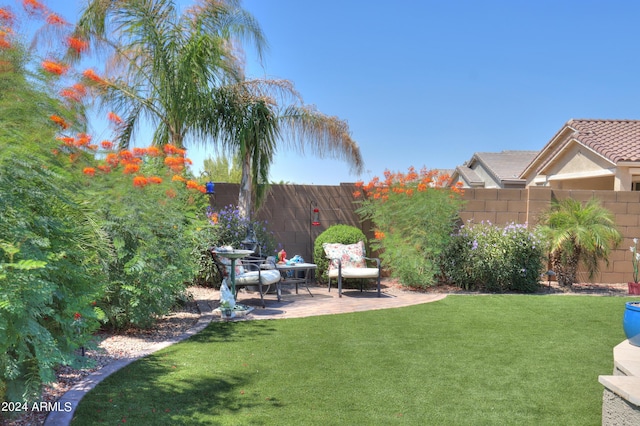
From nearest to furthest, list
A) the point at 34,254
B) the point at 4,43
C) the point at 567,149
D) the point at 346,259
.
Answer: the point at 34,254
the point at 4,43
the point at 346,259
the point at 567,149

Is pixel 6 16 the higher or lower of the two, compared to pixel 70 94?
higher

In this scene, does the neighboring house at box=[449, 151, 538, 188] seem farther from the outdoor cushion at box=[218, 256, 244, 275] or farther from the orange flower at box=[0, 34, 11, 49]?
the orange flower at box=[0, 34, 11, 49]

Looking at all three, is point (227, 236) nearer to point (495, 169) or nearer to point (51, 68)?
point (51, 68)

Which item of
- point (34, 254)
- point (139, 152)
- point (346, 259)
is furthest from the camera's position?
point (346, 259)

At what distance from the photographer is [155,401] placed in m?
3.81

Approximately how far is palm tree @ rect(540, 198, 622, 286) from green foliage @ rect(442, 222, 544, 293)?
0.43 meters

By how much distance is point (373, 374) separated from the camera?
4574 mm

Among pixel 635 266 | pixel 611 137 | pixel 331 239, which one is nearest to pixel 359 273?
pixel 331 239

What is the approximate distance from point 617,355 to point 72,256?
4.19m

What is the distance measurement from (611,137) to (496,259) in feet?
30.7

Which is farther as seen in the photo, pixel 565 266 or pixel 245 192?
Result: pixel 245 192

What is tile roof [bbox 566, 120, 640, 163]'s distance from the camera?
1411 centimetres

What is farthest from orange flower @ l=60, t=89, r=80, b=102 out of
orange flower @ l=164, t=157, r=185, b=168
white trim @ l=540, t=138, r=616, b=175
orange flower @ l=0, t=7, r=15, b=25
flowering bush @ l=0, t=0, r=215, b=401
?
white trim @ l=540, t=138, r=616, b=175

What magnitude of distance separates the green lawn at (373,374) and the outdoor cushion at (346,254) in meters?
2.52
